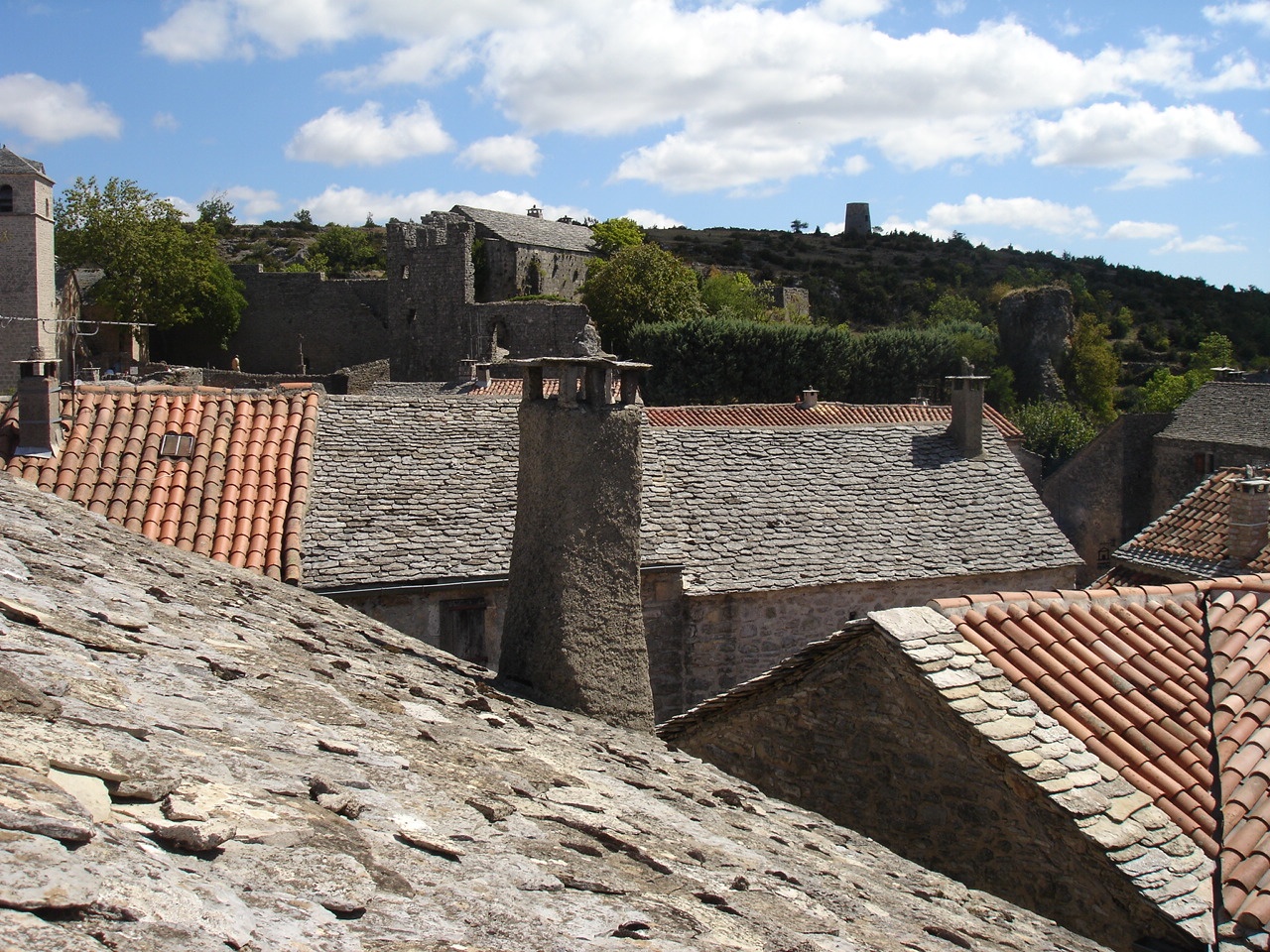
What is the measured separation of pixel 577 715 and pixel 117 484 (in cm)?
653

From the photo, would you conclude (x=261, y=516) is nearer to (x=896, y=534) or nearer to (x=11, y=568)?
(x=11, y=568)

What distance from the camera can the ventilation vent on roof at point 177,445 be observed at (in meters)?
12.1

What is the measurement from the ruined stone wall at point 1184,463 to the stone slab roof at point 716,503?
62.4ft

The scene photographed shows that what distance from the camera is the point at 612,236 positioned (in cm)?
6181

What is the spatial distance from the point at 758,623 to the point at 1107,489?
25.9m

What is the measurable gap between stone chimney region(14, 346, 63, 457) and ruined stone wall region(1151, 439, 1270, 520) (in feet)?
106

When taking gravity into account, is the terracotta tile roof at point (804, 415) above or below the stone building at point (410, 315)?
below

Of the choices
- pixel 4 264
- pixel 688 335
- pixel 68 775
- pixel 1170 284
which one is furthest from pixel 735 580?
pixel 1170 284

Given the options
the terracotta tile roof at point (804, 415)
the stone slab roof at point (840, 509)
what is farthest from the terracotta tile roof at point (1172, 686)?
the terracotta tile roof at point (804, 415)

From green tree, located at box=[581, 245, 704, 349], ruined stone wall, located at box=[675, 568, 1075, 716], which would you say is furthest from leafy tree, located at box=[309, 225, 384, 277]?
ruined stone wall, located at box=[675, 568, 1075, 716]

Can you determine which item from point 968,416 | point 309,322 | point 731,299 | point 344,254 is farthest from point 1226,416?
point 344,254

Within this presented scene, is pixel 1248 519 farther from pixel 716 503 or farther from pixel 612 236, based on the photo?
pixel 612 236

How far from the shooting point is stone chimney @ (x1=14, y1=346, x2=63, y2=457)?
453 inches

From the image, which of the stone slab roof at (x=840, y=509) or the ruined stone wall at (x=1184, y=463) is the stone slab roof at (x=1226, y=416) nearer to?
the ruined stone wall at (x=1184, y=463)
